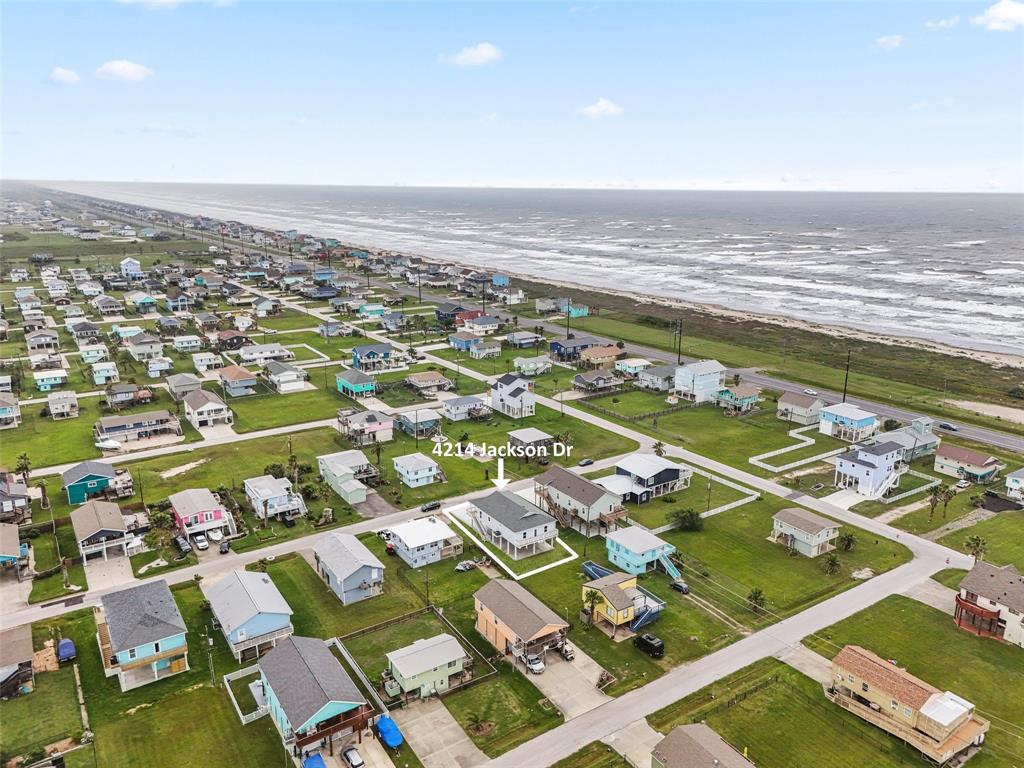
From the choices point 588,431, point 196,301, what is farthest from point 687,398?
point 196,301

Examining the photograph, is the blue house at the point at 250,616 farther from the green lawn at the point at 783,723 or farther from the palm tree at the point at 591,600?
the green lawn at the point at 783,723

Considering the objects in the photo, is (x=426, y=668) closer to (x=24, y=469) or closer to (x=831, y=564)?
(x=831, y=564)

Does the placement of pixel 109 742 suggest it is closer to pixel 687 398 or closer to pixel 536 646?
pixel 536 646

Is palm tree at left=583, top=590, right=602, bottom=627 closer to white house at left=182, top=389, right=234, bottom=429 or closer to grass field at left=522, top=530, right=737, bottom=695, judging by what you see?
grass field at left=522, top=530, right=737, bottom=695

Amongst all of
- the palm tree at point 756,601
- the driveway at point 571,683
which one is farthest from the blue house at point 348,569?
the palm tree at point 756,601

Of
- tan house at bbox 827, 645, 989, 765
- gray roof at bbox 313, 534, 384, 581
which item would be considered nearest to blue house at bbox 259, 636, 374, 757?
gray roof at bbox 313, 534, 384, 581

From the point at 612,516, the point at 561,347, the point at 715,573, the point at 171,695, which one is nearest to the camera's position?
the point at 171,695

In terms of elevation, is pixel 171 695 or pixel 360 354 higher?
pixel 360 354

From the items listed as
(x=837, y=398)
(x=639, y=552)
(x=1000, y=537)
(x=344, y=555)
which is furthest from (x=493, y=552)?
(x=837, y=398)
